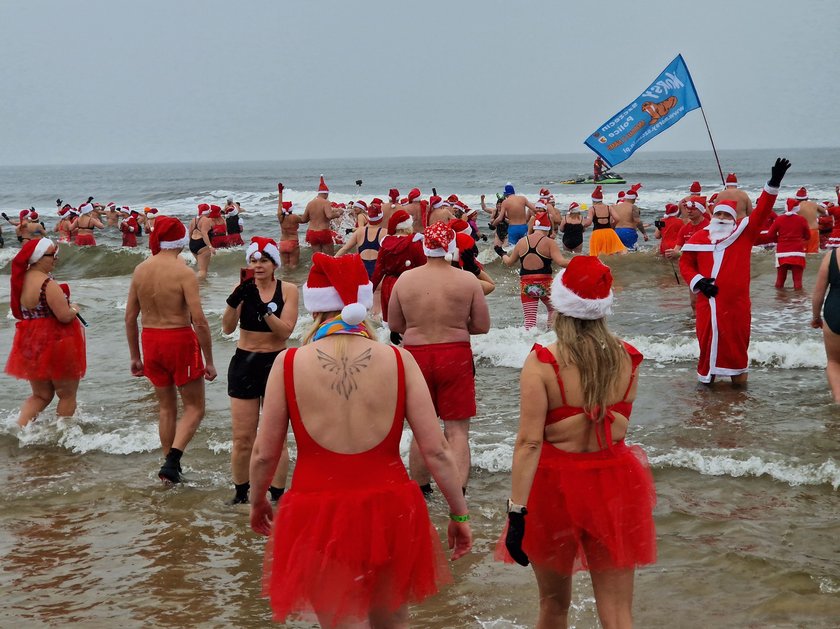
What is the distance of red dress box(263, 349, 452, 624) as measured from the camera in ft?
9.82

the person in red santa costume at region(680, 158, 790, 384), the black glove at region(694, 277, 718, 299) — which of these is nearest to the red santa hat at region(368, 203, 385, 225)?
→ the person in red santa costume at region(680, 158, 790, 384)

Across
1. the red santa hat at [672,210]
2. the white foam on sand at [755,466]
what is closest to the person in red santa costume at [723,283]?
the white foam on sand at [755,466]

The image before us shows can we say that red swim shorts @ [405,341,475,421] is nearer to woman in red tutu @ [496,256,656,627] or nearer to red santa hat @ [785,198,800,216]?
woman in red tutu @ [496,256,656,627]

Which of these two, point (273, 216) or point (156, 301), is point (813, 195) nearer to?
point (273, 216)

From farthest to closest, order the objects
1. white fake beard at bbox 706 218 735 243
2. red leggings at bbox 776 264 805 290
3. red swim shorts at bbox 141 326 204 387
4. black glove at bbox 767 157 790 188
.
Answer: red leggings at bbox 776 264 805 290
white fake beard at bbox 706 218 735 243
black glove at bbox 767 157 790 188
red swim shorts at bbox 141 326 204 387

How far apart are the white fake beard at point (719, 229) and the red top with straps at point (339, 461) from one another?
5.45 m

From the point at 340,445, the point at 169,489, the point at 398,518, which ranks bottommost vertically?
the point at 169,489

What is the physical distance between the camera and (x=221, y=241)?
2111cm

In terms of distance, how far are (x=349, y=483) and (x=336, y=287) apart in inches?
26.3

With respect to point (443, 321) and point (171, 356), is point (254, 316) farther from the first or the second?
point (443, 321)

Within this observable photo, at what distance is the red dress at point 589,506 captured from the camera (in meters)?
3.22

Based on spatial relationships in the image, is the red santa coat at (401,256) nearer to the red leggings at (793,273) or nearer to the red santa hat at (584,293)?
the red santa hat at (584,293)

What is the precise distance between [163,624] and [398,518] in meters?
1.88

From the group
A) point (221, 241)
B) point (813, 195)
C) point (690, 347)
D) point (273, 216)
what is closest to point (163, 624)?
point (690, 347)
